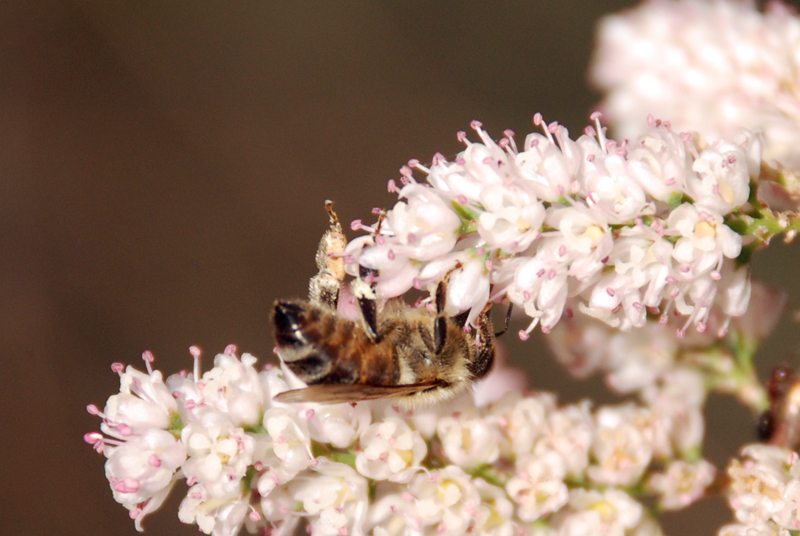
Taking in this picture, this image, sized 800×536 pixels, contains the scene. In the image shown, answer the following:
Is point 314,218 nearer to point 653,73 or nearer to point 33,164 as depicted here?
point 33,164

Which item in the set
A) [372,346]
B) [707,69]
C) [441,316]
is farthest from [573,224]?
[707,69]

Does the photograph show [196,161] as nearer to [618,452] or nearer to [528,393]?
[528,393]

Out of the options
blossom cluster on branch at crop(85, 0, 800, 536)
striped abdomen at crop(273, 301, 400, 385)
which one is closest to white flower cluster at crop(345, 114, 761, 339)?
blossom cluster on branch at crop(85, 0, 800, 536)

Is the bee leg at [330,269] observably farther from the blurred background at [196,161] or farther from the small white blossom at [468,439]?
the blurred background at [196,161]

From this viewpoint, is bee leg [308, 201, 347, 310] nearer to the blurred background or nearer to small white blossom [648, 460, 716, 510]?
small white blossom [648, 460, 716, 510]

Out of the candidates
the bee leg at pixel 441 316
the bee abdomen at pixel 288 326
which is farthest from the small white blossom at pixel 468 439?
the bee abdomen at pixel 288 326

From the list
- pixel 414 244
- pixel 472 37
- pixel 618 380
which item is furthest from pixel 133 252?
pixel 414 244
